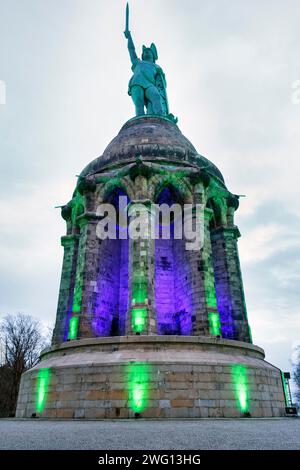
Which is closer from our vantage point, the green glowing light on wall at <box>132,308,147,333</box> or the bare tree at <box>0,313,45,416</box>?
the green glowing light on wall at <box>132,308,147,333</box>

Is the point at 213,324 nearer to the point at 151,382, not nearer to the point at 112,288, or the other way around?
the point at 151,382

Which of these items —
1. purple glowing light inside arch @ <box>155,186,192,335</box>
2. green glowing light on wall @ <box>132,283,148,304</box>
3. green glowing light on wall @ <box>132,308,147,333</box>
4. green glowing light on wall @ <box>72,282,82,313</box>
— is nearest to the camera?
green glowing light on wall @ <box>132,308,147,333</box>

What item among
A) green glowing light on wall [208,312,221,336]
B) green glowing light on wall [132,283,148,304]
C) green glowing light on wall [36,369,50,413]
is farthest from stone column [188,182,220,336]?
green glowing light on wall [36,369,50,413]

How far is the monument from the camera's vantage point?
1168 centimetres

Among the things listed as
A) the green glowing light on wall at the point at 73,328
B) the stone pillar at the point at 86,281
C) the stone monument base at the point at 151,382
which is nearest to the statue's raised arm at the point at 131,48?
the stone pillar at the point at 86,281

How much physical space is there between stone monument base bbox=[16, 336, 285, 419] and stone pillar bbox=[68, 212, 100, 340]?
2214 millimetres

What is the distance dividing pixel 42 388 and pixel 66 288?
7.51 metres

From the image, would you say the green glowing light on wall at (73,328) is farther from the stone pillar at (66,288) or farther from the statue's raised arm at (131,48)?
the statue's raised arm at (131,48)

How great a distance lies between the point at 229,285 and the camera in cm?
1973

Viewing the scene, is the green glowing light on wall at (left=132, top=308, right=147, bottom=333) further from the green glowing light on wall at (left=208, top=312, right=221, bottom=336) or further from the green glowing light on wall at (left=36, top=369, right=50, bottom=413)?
the green glowing light on wall at (left=36, top=369, right=50, bottom=413)

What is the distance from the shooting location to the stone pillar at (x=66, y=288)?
19266mm

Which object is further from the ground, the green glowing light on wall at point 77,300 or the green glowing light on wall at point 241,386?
the green glowing light on wall at point 77,300
